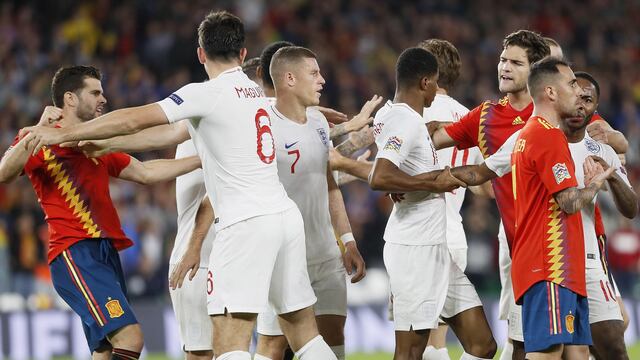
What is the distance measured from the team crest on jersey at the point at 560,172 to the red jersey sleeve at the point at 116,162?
3245mm

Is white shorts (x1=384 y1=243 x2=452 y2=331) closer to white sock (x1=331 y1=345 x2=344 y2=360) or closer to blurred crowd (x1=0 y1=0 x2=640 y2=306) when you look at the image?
white sock (x1=331 y1=345 x2=344 y2=360)

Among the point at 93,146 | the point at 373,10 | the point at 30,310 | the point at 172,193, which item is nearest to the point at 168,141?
the point at 93,146

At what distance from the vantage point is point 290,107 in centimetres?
759

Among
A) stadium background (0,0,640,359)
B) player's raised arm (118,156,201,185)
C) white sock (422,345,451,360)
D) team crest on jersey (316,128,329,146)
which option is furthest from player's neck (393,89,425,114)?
stadium background (0,0,640,359)

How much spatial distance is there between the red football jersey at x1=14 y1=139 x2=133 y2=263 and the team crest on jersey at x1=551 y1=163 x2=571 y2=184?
10.5 ft

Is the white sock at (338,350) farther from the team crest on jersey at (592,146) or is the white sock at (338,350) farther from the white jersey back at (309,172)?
the team crest on jersey at (592,146)

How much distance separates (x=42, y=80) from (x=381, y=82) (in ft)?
20.1

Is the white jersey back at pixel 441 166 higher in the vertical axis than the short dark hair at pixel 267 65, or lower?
lower

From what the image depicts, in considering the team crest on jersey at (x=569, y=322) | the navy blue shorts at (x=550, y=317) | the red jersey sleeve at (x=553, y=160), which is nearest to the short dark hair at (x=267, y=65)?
the red jersey sleeve at (x=553, y=160)

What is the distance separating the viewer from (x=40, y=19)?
19.4 metres

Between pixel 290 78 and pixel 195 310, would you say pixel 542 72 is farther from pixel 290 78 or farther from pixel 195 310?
pixel 195 310

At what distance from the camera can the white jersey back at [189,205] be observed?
7.99 metres

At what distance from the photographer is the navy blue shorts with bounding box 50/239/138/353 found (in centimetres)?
749

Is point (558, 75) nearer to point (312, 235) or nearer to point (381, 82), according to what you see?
point (312, 235)
